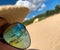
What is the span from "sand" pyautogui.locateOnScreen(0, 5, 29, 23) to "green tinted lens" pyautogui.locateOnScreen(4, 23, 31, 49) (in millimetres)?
50

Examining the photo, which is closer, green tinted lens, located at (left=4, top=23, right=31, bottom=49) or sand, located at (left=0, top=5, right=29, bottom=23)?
sand, located at (left=0, top=5, right=29, bottom=23)

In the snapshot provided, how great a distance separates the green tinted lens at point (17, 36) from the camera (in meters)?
1.48

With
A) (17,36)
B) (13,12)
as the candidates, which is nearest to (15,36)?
(17,36)

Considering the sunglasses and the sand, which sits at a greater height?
the sand

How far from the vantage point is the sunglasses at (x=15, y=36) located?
4.78 ft

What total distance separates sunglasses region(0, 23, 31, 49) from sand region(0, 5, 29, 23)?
5 centimetres

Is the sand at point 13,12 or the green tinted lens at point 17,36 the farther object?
the green tinted lens at point 17,36

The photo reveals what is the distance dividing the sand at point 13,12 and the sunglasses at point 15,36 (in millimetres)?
50

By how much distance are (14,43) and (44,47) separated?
1240 mm

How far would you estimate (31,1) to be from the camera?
5.32 metres

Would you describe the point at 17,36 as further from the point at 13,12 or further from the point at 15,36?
the point at 13,12

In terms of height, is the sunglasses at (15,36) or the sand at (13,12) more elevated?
the sand at (13,12)

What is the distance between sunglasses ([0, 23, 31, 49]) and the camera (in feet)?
4.78

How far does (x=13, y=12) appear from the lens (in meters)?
1.46
